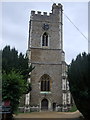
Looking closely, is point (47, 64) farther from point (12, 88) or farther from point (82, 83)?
point (12, 88)

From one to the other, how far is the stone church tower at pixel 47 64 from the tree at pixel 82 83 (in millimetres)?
14052

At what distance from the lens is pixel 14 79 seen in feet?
41.6

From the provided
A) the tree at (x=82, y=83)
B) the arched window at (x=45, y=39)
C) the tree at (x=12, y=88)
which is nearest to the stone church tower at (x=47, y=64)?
the arched window at (x=45, y=39)

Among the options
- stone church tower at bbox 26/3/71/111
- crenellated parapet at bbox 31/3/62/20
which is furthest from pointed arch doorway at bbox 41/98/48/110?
crenellated parapet at bbox 31/3/62/20

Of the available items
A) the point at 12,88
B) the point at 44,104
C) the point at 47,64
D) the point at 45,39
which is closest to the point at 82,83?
the point at 12,88

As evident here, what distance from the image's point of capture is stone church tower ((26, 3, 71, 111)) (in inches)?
1083

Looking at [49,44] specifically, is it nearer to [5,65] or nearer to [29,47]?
[29,47]

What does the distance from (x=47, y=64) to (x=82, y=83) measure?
16.2 meters

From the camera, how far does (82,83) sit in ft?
42.1

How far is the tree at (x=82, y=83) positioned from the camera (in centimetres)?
1245

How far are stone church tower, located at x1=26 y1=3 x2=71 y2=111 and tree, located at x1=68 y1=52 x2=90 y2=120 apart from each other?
14052mm

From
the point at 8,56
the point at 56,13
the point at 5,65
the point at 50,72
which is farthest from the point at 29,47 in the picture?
the point at 5,65

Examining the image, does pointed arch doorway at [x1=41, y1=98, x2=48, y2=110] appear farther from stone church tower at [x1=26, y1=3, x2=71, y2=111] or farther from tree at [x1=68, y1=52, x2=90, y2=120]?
tree at [x1=68, y1=52, x2=90, y2=120]

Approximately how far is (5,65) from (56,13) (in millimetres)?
17310
